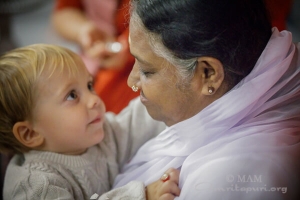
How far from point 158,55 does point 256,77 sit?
7.8 inches

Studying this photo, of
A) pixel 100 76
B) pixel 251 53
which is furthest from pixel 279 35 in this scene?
pixel 100 76

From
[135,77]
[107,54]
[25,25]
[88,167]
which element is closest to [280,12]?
[135,77]

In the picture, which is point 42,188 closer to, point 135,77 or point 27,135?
point 27,135

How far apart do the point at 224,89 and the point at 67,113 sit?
0.39 meters

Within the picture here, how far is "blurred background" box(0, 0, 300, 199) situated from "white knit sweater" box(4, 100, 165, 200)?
0.62m

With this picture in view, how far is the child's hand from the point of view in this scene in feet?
2.65

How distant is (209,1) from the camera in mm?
707

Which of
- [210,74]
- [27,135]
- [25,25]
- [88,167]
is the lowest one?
[88,167]

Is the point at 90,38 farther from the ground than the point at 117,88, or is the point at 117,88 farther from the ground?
the point at 90,38

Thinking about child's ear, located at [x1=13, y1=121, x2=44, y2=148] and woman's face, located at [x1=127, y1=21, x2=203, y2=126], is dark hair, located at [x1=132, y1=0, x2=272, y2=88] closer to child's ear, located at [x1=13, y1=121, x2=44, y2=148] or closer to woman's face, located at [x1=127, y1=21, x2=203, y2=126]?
woman's face, located at [x1=127, y1=21, x2=203, y2=126]

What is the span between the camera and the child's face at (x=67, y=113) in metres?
0.95

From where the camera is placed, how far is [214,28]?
0.72 meters

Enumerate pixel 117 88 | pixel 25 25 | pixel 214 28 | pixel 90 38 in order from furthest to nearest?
1. pixel 25 25
2. pixel 90 38
3. pixel 117 88
4. pixel 214 28

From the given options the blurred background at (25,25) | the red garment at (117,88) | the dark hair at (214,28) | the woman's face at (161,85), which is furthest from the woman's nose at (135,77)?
the blurred background at (25,25)
